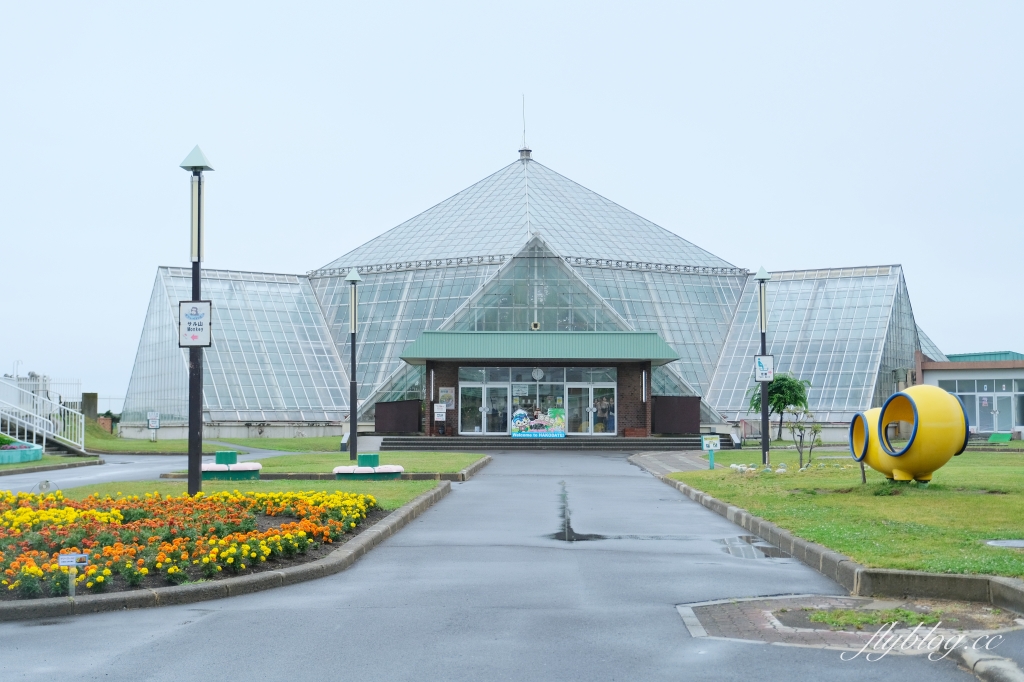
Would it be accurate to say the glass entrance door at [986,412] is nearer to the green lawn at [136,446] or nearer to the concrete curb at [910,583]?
the green lawn at [136,446]

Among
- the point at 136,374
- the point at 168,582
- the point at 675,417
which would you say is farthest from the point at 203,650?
the point at 136,374

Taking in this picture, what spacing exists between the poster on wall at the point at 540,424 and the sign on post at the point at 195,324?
32241 mm

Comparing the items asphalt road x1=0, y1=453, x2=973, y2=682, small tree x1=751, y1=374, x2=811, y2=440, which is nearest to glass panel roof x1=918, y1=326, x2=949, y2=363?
small tree x1=751, y1=374, x2=811, y2=440

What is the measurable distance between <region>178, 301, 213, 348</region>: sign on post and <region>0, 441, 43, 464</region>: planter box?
1988 cm

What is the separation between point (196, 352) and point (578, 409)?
32.9 metres

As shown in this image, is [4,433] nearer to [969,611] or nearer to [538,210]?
[538,210]

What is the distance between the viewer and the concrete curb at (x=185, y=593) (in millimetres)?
8664

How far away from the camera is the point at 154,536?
10.9 metres

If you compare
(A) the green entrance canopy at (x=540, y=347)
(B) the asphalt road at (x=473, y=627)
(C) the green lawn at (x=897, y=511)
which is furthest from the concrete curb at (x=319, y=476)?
(A) the green entrance canopy at (x=540, y=347)

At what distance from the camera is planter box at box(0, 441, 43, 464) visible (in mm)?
32000

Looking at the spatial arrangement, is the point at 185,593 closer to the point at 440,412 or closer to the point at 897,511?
the point at 897,511

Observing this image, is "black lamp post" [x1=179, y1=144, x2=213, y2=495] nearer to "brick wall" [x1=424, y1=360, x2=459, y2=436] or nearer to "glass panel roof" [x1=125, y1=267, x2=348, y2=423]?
"brick wall" [x1=424, y1=360, x2=459, y2=436]

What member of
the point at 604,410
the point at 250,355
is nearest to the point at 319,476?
the point at 604,410

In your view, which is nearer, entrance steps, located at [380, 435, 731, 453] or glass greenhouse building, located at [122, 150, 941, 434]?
entrance steps, located at [380, 435, 731, 453]
